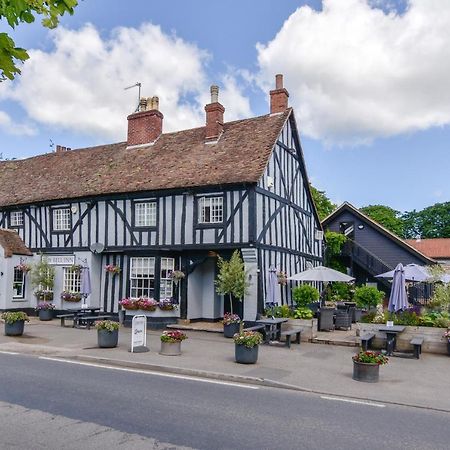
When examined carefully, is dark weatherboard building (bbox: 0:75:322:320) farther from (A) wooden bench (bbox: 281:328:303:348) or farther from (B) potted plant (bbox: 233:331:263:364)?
(B) potted plant (bbox: 233:331:263:364)

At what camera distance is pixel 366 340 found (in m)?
13.1

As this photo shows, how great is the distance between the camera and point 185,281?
1928 centimetres

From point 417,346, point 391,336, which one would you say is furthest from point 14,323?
point 417,346

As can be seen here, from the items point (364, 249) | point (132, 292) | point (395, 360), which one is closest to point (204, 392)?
point (395, 360)

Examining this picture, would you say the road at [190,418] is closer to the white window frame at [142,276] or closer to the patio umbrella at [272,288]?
the patio umbrella at [272,288]

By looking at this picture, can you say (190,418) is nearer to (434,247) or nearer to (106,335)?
(106,335)

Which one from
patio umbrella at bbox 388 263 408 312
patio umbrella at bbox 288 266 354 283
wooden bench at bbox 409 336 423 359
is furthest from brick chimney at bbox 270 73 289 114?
wooden bench at bbox 409 336 423 359

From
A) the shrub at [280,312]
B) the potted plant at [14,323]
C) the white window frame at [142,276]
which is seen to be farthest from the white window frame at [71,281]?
the shrub at [280,312]

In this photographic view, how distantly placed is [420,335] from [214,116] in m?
12.8

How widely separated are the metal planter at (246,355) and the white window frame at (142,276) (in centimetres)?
824

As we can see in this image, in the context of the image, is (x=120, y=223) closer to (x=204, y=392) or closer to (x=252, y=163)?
(x=252, y=163)

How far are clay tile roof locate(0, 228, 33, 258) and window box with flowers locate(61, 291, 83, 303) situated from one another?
303 centimetres

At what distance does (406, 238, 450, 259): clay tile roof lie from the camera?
137 feet

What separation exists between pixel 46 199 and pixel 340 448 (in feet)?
64.0
